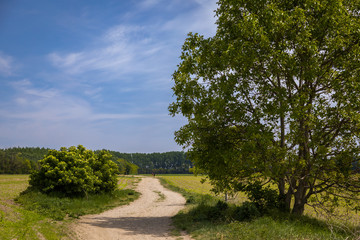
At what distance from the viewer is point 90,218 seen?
15.8m

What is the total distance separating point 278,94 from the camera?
13500mm

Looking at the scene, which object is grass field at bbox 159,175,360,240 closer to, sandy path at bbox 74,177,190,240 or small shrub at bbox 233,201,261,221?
small shrub at bbox 233,201,261,221

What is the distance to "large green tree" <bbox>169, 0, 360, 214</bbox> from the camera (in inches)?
504

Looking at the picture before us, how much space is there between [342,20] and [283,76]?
3.92 metres

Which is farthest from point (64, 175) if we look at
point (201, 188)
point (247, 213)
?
point (201, 188)

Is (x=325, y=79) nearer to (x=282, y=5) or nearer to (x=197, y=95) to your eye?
(x=282, y=5)

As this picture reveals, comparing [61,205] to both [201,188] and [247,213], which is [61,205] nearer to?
[247,213]

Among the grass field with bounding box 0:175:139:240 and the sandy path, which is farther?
the sandy path

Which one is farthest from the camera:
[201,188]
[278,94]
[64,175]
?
[201,188]

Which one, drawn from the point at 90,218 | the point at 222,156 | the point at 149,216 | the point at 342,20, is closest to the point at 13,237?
the point at 90,218

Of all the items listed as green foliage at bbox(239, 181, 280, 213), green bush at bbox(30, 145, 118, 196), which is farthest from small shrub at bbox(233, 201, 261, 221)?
green bush at bbox(30, 145, 118, 196)

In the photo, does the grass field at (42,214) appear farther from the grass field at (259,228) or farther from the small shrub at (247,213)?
the small shrub at (247,213)

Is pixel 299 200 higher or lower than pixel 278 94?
lower

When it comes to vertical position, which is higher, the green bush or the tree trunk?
the green bush
